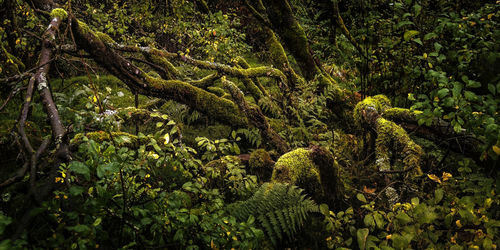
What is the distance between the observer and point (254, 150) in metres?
4.50

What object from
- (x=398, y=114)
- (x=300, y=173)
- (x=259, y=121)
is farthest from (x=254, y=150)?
(x=398, y=114)

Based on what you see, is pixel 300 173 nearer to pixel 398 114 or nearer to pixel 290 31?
pixel 398 114

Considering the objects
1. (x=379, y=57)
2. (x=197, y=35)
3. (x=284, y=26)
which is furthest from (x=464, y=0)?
(x=197, y=35)

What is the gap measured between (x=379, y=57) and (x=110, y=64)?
16.2ft

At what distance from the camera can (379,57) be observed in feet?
18.8

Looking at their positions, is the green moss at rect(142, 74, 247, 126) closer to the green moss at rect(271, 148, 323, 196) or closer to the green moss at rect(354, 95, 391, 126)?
the green moss at rect(271, 148, 323, 196)

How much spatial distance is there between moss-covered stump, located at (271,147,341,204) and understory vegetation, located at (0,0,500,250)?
0.05 ft

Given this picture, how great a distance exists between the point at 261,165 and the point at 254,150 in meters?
0.39

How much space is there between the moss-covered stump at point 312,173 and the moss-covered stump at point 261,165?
0.86m

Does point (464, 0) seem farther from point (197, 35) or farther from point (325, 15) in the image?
point (197, 35)

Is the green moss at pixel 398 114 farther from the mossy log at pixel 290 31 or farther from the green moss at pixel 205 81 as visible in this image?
the green moss at pixel 205 81

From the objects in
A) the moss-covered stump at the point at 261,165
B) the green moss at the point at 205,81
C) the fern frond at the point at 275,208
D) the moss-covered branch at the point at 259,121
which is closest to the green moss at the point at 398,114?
the moss-covered branch at the point at 259,121

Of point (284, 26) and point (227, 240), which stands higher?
point (284, 26)

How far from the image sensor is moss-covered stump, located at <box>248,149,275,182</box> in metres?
4.15
